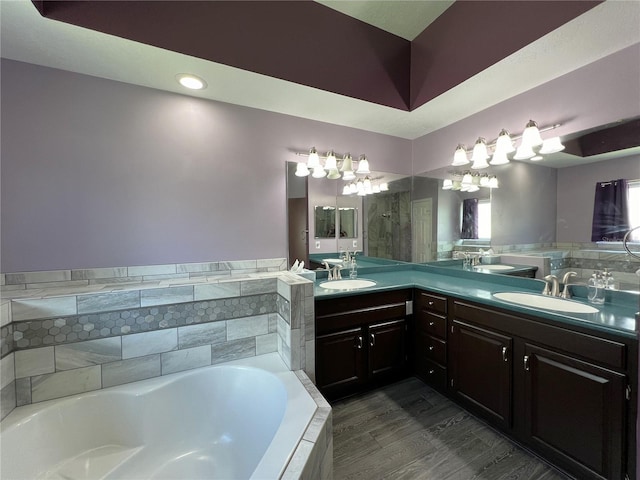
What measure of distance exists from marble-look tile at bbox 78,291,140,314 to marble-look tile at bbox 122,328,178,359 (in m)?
0.18

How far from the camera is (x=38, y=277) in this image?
1556 mm

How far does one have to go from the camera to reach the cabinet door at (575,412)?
117cm

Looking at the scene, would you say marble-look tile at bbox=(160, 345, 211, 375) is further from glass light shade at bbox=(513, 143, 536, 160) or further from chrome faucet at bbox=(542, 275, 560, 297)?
glass light shade at bbox=(513, 143, 536, 160)

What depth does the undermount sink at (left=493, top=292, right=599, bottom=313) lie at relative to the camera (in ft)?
5.03

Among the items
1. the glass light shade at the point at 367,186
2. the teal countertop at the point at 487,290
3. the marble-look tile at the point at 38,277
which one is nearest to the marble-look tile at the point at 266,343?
the teal countertop at the point at 487,290

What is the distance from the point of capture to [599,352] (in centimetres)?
121

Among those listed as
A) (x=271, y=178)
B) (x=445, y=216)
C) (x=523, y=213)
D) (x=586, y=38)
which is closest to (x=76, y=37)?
(x=271, y=178)

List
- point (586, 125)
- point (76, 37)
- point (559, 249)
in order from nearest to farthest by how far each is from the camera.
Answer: point (76, 37)
point (586, 125)
point (559, 249)

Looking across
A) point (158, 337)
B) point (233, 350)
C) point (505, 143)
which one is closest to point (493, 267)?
point (505, 143)

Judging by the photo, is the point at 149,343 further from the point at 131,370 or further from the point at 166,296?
the point at 166,296

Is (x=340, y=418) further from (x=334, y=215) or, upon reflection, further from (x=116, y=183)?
(x=116, y=183)

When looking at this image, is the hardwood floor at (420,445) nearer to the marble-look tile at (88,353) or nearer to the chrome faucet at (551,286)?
the chrome faucet at (551,286)

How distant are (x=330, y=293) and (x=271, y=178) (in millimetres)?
1061

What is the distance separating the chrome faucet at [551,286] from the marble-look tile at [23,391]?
305cm
